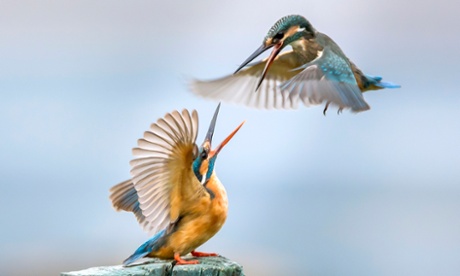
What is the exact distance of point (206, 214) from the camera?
6.75 ft

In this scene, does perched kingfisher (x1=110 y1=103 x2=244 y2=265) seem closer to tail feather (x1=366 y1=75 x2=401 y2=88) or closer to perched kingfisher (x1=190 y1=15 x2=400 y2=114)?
perched kingfisher (x1=190 y1=15 x2=400 y2=114)

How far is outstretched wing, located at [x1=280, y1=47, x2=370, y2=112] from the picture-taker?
2.56 meters

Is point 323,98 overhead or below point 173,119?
overhead

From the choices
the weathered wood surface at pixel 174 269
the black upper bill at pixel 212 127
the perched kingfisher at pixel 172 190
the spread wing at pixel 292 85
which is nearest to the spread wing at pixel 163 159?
the perched kingfisher at pixel 172 190

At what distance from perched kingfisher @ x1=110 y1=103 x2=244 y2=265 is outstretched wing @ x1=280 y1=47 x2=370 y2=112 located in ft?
2.14

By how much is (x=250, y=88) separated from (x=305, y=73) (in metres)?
0.46

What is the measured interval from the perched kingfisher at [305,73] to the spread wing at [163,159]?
1.90 ft

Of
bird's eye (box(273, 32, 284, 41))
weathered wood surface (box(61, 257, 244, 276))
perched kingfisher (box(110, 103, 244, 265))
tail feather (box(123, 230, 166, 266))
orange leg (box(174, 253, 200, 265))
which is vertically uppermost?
bird's eye (box(273, 32, 284, 41))

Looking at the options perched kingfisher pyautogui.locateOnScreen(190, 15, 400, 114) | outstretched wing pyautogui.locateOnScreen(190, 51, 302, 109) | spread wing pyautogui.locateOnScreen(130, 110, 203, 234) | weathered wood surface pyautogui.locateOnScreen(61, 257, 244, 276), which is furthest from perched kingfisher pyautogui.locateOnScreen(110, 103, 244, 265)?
outstretched wing pyautogui.locateOnScreen(190, 51, 302, 109)

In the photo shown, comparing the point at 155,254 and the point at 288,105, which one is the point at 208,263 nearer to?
the point at 155,254

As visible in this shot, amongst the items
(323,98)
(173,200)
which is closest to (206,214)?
(173,200)

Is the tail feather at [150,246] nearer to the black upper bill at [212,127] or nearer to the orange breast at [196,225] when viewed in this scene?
the orange breast at [196,225]

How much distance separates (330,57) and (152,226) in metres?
0.98

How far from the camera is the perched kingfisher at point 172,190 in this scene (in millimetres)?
1984
